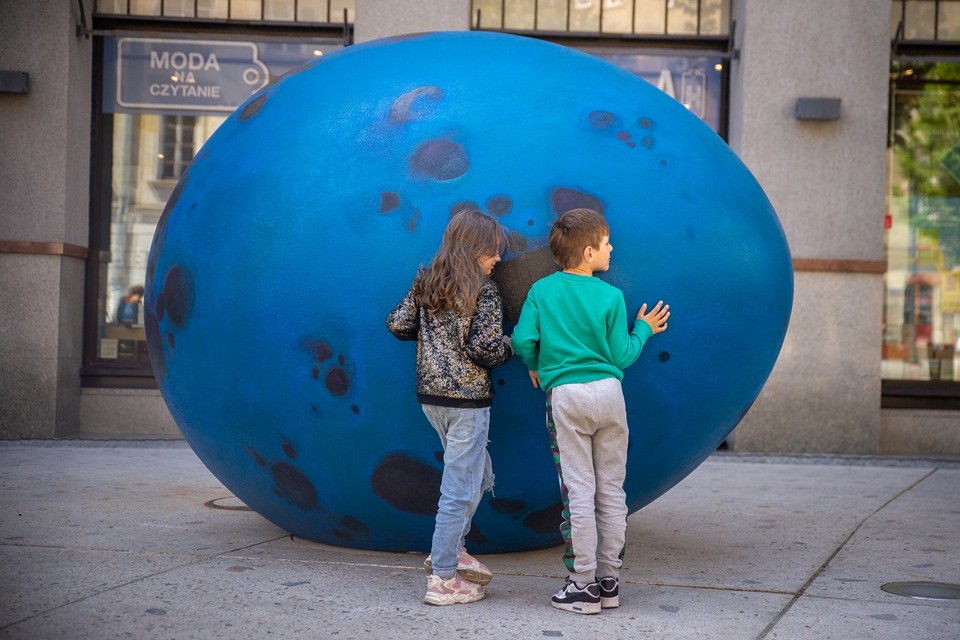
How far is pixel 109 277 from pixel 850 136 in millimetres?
7020

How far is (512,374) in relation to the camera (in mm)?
4008

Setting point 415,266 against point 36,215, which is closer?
point 415,266

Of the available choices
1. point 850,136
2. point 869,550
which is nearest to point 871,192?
point 850,136

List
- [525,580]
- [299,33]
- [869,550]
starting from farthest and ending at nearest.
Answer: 1. [299,33]
2. [869,550]
3. [525,580]

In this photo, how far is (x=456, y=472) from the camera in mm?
3840

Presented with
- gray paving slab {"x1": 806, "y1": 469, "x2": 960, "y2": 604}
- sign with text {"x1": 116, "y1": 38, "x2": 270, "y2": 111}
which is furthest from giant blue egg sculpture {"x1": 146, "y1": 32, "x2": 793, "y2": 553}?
sign with text {"x1": 116, "y1": 38, "x2": 270, "y2": 111}

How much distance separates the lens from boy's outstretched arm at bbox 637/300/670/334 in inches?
156

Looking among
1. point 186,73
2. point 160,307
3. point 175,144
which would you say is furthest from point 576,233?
point 175,144

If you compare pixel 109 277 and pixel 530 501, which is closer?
pixel 530 501

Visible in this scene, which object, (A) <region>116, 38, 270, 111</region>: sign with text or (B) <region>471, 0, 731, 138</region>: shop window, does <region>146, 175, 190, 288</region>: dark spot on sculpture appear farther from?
(B) <region>471, 0, 731, 138</region>: shop window

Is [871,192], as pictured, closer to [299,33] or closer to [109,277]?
[299,33]

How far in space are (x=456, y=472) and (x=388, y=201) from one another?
100 centimetres

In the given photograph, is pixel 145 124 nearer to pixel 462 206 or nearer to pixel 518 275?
pixel 462 206

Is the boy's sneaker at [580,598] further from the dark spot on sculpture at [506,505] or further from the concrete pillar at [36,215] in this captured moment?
the concrete pillar at [36,215]
